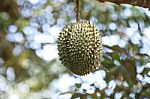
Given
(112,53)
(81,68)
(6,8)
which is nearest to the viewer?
(81,68)

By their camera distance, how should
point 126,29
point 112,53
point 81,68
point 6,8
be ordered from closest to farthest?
point 81,68 → point 112,53 → point 126,29 → point 6,8

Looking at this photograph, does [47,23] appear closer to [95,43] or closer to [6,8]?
[6,8]

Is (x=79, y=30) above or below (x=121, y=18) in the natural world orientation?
above

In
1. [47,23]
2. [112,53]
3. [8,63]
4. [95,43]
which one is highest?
[95,43]

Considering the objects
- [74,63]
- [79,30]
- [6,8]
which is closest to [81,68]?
[74,63]

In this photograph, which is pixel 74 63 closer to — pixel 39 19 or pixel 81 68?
pixel 81 68

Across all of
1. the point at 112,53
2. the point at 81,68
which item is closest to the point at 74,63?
the point at 81,68

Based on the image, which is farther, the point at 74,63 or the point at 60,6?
the point at 60,6
